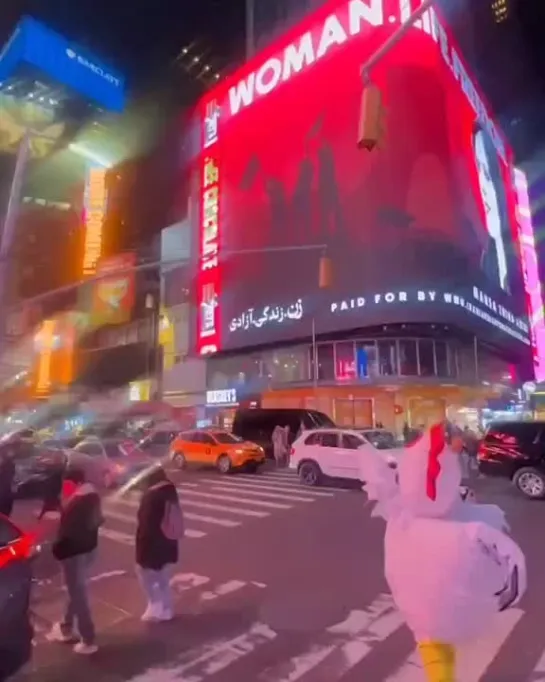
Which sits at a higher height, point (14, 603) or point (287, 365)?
point (287, 365)

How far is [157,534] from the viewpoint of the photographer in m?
5.52

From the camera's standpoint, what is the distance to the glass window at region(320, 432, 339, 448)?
1551 centimetres

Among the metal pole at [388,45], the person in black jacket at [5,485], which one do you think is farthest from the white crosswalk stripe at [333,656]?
the metal pole at [388,45]

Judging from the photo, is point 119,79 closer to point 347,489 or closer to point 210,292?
point 210,292

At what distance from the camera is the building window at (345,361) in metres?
35.2

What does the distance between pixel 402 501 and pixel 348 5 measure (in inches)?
1834

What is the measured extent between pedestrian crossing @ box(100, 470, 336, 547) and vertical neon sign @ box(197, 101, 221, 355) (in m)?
24.4

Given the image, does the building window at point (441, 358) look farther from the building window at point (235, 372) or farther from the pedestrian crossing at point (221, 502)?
→ the pedestrian crossing at point (221, 502)

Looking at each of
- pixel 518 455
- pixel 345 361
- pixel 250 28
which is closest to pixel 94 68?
pixel 250 28

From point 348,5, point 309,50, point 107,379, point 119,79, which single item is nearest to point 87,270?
point 107,379

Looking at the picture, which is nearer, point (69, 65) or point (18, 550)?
point (18, 550)

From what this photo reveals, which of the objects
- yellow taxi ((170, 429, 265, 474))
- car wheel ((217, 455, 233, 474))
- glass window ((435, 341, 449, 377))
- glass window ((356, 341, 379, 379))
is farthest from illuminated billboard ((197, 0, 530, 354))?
car wheel ((217, 455, 233, 474))

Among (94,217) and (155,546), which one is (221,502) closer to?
(155,546)

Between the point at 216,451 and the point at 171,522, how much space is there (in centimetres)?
1456
